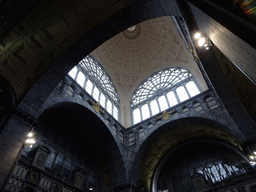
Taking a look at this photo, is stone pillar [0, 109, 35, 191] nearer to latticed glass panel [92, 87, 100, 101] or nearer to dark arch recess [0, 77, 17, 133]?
dark arch recess [0, 77, 17, 133]

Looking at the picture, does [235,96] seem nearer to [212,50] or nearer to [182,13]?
[212,50]

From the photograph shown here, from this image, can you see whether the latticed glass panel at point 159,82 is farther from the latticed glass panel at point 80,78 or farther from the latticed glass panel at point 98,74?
the latticed glass panel at point 80,78

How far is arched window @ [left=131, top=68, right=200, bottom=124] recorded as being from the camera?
66.0ft

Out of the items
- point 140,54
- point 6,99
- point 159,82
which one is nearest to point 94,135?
point 6,99

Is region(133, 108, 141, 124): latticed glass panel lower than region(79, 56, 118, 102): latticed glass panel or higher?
lower

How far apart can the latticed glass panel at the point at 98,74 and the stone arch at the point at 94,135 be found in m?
5.58

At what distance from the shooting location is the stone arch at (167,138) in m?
16.8

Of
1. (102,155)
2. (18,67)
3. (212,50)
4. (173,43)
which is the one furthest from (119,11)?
(173,43)

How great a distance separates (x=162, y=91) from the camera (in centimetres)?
2211

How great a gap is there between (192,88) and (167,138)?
6.25 metres

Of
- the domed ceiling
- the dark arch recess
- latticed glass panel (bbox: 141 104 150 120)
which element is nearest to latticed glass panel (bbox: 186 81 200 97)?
the domed ceiling

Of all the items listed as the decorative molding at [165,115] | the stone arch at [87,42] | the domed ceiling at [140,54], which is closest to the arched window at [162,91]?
the domed ceiling at [140,54]

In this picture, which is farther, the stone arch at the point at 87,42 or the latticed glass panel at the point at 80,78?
the latticed glass panel at the point at 80,78

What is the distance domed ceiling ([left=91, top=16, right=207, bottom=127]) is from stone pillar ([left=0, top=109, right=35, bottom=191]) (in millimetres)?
15083
